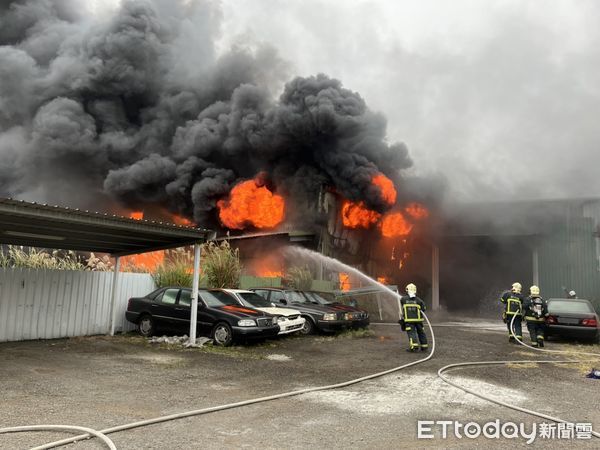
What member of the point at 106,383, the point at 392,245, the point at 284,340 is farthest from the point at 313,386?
the point at 392,245

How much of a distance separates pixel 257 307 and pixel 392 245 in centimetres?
1193

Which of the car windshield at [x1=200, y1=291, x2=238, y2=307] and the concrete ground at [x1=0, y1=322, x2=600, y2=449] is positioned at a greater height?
the car windshield at [x1=200, y1=291, x2=238, y2=307]

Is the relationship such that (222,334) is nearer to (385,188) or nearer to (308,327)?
(308,327)

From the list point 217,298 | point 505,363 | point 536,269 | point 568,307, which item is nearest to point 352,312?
point 217,298

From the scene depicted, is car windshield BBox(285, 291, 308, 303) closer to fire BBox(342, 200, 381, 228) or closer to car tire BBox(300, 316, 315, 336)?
car tire BBox(300, 316, 315, 336)

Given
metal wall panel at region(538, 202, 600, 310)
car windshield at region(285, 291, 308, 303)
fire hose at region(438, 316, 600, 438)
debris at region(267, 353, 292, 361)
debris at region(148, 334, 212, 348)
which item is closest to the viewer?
fire hose at region(438, 316, 600, 438)

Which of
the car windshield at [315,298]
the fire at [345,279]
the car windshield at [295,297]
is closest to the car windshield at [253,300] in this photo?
the car windshield at [295,297]

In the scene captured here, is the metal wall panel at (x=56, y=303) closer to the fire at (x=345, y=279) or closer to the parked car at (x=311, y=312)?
the parked car at (x=311, y=312)

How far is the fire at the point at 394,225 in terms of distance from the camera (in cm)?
2033

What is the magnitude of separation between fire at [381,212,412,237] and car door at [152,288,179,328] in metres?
12.1

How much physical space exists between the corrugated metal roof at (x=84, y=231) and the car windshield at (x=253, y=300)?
194cm

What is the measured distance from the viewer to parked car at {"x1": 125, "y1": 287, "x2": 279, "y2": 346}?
29.4 feet

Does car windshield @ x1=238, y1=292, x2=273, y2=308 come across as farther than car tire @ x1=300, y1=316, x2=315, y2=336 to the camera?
No

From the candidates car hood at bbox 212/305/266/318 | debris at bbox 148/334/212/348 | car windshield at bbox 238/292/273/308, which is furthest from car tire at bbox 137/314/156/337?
car windshield at bbox 238/292/273/308
